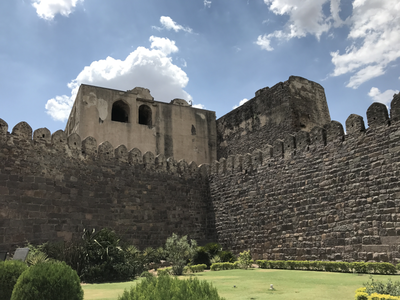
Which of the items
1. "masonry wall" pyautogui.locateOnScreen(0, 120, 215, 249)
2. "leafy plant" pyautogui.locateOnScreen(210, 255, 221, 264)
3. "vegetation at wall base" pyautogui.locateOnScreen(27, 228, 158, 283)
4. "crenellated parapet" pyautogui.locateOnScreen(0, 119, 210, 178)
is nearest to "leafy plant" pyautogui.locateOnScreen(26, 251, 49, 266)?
"vegetation at wall base" pyautogui.locateOnScreen(27, 228, 158, 283)

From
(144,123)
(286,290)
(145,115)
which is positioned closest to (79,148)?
(144,123)

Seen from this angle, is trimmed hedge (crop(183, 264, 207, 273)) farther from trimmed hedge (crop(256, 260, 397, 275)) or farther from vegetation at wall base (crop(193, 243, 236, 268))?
trimmed hedge (crop(256, 260, 397, 275))

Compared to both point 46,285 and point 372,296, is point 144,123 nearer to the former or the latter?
point 46,285

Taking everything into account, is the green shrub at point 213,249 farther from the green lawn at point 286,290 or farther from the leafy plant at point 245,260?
the green lawn at point 286,290

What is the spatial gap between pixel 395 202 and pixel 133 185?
30.2 feet

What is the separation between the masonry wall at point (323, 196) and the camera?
9.52 m

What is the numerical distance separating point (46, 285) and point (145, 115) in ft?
55.1

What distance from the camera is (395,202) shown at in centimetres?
913

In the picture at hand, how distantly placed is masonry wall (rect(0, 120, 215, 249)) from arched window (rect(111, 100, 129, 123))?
20.5 ft

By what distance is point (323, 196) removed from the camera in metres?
11.1

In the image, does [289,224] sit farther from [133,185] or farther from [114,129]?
[114,129]

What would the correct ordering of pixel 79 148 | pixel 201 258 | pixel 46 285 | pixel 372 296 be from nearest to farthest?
pixel 372 296
pixel 46 285
pixel 201 258
pixel 79 148

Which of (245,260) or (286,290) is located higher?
(245,260)

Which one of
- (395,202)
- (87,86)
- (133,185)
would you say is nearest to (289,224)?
(395,202)
